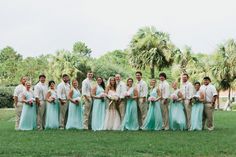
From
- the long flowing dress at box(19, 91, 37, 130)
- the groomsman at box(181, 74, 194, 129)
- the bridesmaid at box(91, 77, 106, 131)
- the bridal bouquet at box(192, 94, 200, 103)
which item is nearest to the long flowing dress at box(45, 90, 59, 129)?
the long flowing dress at box(19, 91, 37, 130)

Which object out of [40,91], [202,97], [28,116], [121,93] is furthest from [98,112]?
[202,97]

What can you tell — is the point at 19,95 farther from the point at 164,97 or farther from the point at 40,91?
the point at 164,97

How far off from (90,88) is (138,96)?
68.1 inches

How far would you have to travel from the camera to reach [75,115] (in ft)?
61.9

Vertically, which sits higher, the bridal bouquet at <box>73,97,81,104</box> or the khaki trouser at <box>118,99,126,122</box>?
the bridal bouquet at <box>73,97,81,104</box>

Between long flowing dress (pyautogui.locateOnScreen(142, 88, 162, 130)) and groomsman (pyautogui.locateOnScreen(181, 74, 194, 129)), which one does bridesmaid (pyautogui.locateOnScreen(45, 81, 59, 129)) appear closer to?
long flowing dress (pyautogui.locateOnScreen(142, 88, 162, 130))

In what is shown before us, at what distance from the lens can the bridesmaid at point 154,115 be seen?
18609 mm

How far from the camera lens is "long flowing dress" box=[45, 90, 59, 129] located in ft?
62.0

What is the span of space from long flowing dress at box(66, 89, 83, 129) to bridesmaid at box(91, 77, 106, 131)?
577mm

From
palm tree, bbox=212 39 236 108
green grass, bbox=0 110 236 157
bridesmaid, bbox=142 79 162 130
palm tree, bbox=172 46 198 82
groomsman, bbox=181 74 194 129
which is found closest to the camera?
green grass, bbox=0 110 236 157

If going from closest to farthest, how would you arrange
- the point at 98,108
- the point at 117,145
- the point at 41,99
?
the point at 117,145
the point at 98,108
the point at 41,99

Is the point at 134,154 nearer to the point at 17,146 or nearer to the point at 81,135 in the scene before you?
the point at 17,146

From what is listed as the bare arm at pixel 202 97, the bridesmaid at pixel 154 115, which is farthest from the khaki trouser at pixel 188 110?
the bridesmaid at pixel 154 115

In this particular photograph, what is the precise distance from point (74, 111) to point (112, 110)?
1381 millimetres
